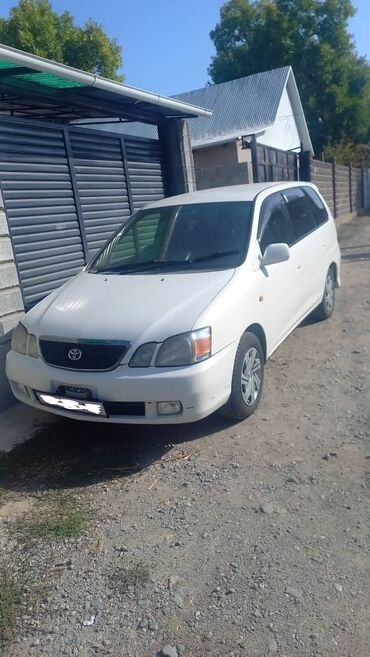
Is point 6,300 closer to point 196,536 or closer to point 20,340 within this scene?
point 20,340

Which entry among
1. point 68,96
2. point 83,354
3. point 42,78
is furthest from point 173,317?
point 68,96

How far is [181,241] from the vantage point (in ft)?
15.3

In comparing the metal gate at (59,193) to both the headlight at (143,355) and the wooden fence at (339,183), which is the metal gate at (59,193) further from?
the wooden fence at (339,183)

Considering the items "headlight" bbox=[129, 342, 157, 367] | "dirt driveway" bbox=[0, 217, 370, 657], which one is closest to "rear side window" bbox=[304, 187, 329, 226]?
"dirt driveway" bbox=[0, 217, 370, 657]

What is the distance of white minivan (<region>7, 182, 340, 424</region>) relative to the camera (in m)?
3.40

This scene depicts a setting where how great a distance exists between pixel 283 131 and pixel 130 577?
22.4 metres

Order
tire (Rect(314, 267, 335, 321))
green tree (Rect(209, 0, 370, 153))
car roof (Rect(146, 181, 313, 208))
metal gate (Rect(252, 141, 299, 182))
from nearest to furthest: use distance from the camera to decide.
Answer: car roof (Rect(146, 181, 313, 208)), tire (Rect(314, 267, 335, 321)), metal gate (Rect(252, 141, 299, 182)), green tree (Rect(209, 0, 370, 153))

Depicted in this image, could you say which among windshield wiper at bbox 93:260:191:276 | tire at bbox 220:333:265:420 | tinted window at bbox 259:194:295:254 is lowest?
tire at bbox 220:333:265:420

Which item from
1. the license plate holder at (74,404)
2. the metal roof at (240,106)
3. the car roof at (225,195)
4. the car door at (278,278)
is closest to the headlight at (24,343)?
the license plate holder at (74,404)

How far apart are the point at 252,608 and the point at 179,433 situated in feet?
5.69

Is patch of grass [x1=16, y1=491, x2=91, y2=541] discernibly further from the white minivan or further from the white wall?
the white wall

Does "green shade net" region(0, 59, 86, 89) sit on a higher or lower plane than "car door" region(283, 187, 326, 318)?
higher

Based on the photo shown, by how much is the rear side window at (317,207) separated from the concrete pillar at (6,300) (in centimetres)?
349

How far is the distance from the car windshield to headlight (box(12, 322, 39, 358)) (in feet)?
3.25
